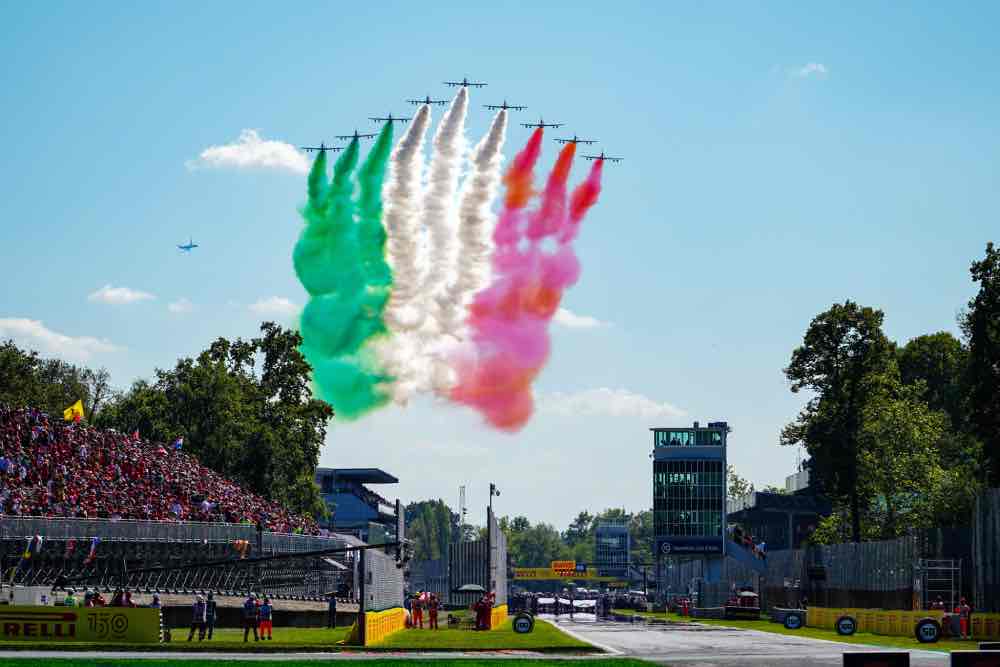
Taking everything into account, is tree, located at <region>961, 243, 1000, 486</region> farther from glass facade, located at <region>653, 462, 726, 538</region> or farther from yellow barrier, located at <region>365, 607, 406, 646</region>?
glass facade, located at <region>653, 462, 726, 538</region>

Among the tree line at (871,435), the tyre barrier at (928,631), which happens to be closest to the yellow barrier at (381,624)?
the tyre barrier at (928,631)

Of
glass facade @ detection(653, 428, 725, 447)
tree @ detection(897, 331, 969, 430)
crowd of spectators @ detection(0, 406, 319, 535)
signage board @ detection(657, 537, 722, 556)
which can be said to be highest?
tree @ detection(897, 331, 969, 430)

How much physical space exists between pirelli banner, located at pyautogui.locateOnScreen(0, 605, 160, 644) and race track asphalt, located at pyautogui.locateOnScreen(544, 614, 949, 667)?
18.0 meters

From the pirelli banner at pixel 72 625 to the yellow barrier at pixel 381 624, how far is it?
26.2 ft

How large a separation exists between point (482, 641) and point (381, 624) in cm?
430

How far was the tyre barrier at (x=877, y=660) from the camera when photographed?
27281 mm

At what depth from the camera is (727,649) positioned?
5231cm

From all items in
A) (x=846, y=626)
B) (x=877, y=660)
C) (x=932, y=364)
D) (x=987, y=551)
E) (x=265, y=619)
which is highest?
(x=932, y=364)

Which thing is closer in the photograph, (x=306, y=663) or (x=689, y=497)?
(x=306, y=663)

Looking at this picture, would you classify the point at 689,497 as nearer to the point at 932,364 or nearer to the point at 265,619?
the point at 932,364

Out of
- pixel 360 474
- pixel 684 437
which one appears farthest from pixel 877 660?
pixel 360 474

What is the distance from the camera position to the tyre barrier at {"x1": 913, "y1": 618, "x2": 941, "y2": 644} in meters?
58.1

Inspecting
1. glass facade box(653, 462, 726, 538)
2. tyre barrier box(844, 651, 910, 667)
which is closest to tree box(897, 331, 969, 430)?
glass facade box(653, 462, 726, 538)

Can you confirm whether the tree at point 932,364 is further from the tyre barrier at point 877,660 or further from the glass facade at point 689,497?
the tyre barrier at point 877,660
